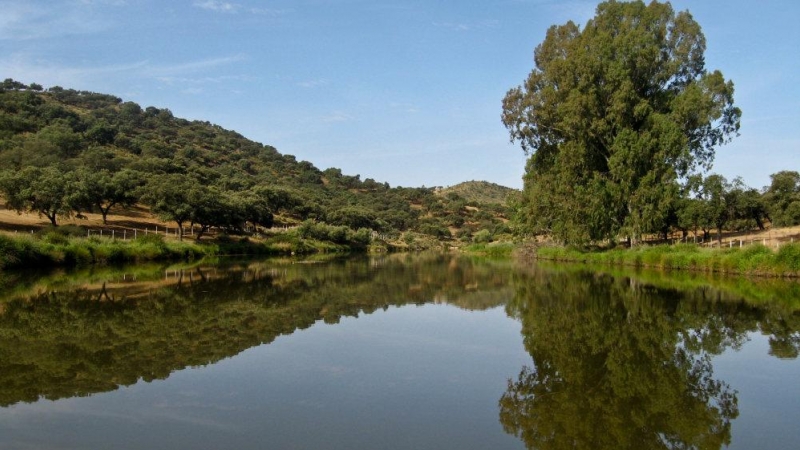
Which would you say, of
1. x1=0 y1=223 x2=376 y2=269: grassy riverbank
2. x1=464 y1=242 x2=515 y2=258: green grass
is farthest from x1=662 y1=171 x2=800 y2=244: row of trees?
x1=0 y1=223 x2=376 y2=269: grassy riverbank

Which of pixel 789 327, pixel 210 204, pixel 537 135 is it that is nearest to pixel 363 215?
pixel 210 204

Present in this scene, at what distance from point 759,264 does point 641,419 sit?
2564 centimetres

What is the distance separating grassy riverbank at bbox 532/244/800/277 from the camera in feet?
84.8

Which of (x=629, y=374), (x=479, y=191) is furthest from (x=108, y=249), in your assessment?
(x=479, y=191)

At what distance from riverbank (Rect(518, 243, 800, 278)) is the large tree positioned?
1.99 metres

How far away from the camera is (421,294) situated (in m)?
20.9

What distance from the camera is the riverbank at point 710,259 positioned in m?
25.9

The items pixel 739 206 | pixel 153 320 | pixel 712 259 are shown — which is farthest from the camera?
pixel 739 206

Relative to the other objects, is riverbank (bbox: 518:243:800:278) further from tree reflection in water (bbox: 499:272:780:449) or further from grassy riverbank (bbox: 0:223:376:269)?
grassy riverbank (bbox: 0:223:376:269)

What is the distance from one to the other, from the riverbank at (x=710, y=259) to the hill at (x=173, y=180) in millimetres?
36263

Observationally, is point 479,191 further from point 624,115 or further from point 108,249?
point 108,249

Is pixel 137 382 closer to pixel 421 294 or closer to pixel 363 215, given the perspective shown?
pixel 421 294

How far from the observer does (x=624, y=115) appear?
118 ft

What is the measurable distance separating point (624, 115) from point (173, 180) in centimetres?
4122
